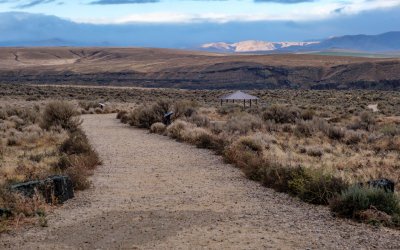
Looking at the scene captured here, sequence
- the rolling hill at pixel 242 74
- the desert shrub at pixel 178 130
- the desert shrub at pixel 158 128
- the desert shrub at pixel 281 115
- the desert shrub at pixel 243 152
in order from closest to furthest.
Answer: the desert shrub at pixel 243 152, the desert shrub at pixel 178 130, the desert shrub at pixel 158 128, the desert shrub at pixel 281 115, the rolling hill at pixel 242 74

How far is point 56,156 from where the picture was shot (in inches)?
494

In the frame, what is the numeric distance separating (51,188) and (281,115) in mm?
18539

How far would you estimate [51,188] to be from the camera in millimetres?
7723

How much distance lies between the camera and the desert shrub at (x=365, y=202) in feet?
21.9

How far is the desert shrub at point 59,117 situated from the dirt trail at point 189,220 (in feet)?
31.0

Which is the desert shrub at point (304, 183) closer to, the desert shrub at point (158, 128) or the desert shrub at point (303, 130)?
the desert shrub at point (303, 130)

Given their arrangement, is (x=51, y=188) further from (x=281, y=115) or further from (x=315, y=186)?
(x=281, y=115)

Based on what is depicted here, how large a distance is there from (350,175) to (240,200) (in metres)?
3.93

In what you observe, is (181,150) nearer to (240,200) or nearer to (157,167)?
(157,167)

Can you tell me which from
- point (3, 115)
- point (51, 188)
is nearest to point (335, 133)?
point (51, 188)

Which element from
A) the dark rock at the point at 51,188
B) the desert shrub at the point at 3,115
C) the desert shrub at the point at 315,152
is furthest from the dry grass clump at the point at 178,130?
the desert shrub at the point at 3,115

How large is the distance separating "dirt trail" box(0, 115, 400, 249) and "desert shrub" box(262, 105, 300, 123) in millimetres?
13848

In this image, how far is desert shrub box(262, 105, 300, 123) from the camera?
2427cm

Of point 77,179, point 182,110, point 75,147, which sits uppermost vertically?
point 77,179
